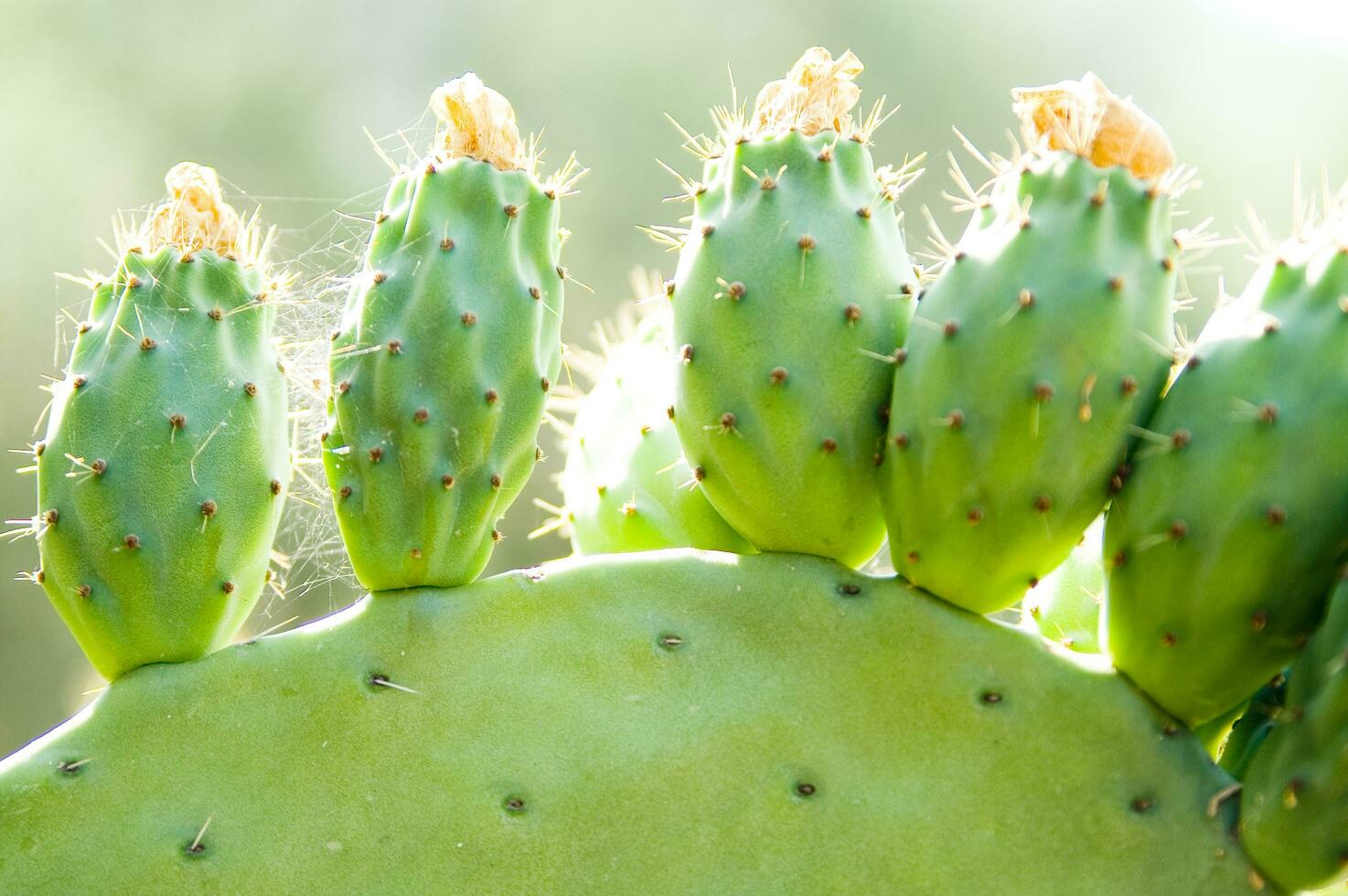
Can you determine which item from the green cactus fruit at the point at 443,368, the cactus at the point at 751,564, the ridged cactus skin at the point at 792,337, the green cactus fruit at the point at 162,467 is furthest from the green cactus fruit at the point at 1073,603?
the green cactus fruit at the point at 162,467

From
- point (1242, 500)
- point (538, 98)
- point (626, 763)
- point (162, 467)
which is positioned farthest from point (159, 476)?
point (538, 98)

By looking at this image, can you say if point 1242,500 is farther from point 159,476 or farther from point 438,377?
point 159,476

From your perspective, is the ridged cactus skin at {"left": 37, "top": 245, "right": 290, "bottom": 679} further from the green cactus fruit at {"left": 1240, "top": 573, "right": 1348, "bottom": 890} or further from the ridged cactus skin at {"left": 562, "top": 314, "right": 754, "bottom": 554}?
the green cactus fruit at {"left": 1240, "top": 573, "right": 1348, "bottom": 890}

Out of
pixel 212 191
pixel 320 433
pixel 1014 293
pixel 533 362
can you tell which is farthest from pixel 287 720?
pixel 1014 293

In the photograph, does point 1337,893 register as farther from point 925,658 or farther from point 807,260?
point 807,260

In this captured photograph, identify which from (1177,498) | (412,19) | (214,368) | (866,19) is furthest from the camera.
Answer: (866,19)

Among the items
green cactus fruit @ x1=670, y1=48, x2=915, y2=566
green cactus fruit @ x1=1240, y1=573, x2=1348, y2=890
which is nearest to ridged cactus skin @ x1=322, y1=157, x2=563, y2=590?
green cactus fruit @ x1=670, y1=48, x2=915, y2=566

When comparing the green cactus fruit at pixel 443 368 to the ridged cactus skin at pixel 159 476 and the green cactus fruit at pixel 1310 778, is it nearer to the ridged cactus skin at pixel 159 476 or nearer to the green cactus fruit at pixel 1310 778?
the ridged cactus skin at pixel 159 476
